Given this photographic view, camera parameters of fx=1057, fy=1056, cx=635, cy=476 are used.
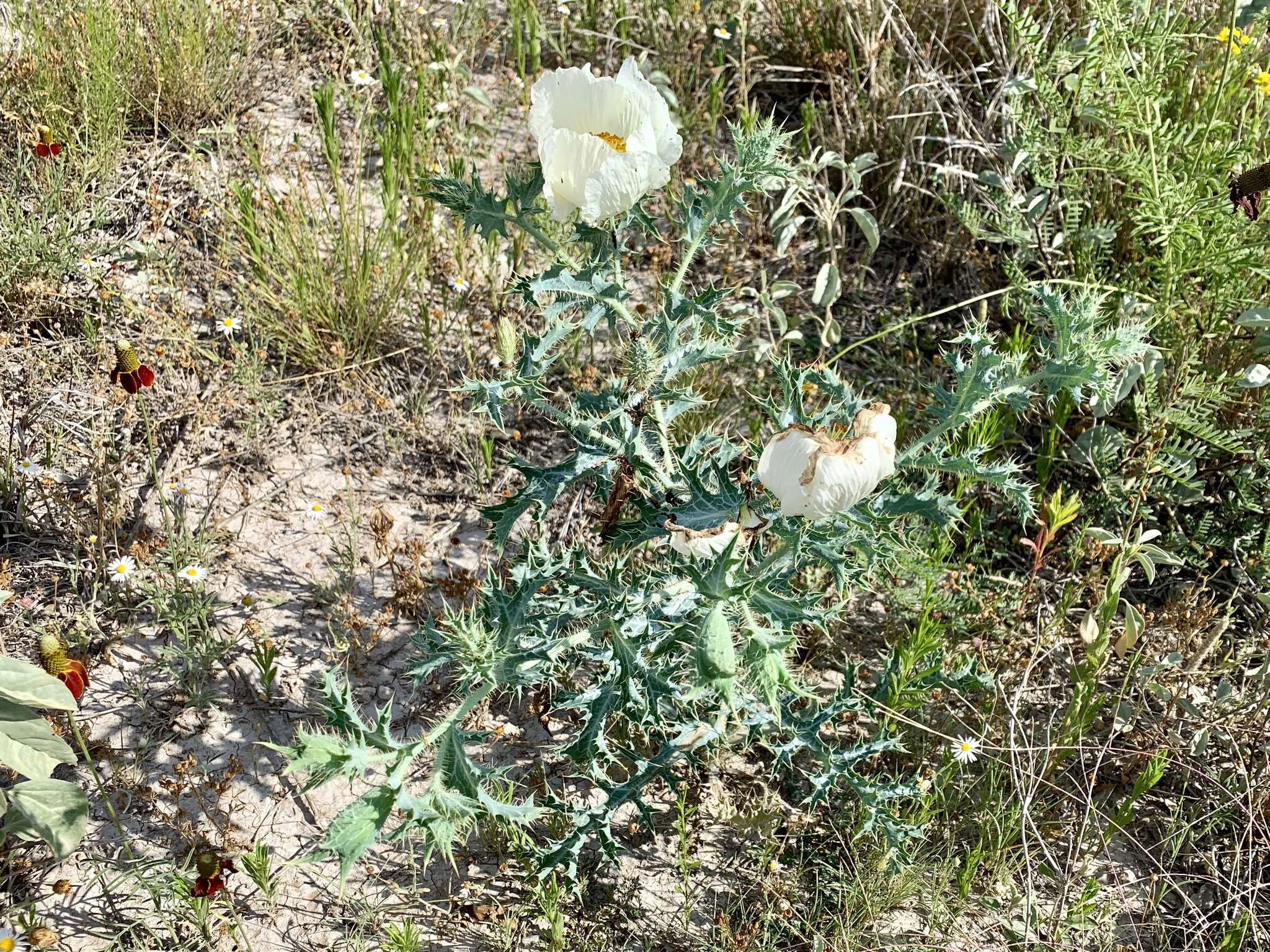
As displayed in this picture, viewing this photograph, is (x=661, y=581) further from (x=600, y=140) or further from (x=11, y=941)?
(x=11, y=941)

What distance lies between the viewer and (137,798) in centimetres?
240

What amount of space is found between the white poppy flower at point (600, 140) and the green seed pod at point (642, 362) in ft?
0.77

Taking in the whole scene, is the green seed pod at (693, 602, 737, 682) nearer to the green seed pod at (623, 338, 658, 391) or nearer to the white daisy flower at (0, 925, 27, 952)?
the green seed pod at (623, 338, 658, 391)

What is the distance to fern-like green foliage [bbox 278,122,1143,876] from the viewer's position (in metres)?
1.70

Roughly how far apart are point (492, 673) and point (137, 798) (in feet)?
3.69

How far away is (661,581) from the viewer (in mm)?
2131

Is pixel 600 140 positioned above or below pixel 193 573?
above

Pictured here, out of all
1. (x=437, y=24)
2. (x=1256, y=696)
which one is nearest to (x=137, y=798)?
(x=1256, y=696)

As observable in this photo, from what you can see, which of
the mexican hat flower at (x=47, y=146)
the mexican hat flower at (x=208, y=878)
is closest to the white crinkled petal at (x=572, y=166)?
the mexican hat flower at (x=208, y=878)

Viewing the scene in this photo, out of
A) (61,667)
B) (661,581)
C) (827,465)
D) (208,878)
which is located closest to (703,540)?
(661,581)

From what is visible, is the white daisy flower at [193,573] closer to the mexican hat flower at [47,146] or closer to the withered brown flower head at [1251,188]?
the mexican hat flower at [47,146]

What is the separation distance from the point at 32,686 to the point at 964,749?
6.56 ft

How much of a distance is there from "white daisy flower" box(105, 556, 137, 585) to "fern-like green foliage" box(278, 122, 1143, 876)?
2.57ft

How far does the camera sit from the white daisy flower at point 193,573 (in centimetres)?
271
